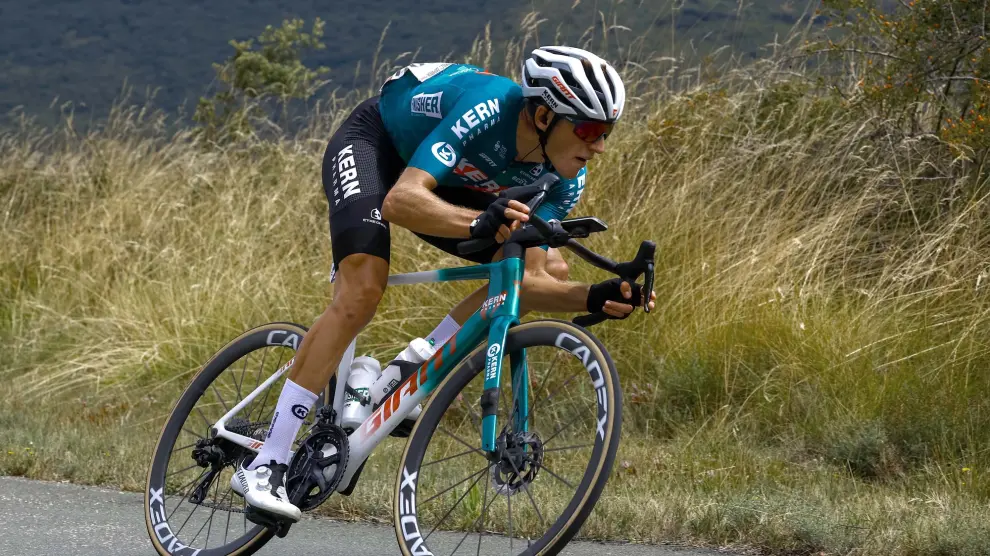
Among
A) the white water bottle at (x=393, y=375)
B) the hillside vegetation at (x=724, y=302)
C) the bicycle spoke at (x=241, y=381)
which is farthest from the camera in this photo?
the hillside vegetation at (x=724, y=302)

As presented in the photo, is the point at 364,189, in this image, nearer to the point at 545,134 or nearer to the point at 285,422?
the point at 545,134

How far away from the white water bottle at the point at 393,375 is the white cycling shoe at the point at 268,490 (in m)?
0.41

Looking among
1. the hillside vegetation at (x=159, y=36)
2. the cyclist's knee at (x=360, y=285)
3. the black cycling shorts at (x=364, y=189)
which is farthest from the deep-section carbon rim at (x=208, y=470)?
the hillside vegetation at (x=159, y=36)

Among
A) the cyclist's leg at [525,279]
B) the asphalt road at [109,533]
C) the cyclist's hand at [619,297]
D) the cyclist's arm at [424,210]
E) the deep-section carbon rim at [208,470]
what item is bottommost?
the asphalt road at [109,533]

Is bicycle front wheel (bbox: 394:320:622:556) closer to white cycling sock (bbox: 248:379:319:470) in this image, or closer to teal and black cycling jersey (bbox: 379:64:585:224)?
white cycling sock (bbox: 248:379:319:470)

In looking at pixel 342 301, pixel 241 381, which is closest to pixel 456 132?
pixel 342 301

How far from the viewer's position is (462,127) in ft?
14.8

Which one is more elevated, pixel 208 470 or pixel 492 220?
pixel 492 220

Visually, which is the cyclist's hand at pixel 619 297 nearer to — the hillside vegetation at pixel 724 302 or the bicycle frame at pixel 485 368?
the bicycle frame at pixel 485 368

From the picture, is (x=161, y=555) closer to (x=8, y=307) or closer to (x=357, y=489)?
(x=357, y=489)

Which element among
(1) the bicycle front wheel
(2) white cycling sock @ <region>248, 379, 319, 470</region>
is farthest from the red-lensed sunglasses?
(2) white cycling sock @ <region>248, 379, 319, 470</region>

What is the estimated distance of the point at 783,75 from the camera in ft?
31.9

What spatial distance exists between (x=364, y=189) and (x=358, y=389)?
0.73 meters

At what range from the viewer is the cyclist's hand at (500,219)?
3.97m
